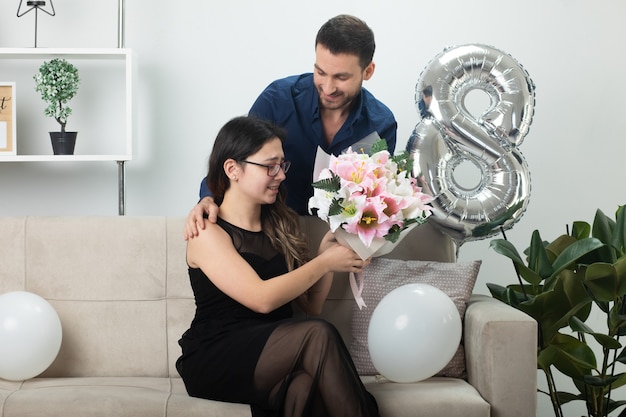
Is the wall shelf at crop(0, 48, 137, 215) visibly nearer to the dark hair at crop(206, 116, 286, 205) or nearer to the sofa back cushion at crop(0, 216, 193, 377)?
the sofa back cushion at crop(0, 216, 193, 377)

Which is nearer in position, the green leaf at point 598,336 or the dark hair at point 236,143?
the dark hair at point 236,143

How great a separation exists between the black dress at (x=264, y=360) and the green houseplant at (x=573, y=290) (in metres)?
0.80

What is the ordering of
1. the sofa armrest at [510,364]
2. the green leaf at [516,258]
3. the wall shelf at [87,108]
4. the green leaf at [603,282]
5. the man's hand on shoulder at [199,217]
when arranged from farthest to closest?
the wall shelf at [87,108] < the green leaf at [516,258] < the green leaf at [603,282] < the man's hand on shoulder at [199,217] < the sofa armrest at [510,364]

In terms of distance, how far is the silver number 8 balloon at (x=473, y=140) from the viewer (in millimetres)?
2904

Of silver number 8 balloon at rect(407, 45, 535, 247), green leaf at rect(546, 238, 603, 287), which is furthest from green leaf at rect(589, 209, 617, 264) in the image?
silver number 8 balloon at rect(407, 45, 535, 247)

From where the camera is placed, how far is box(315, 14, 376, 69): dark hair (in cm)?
276

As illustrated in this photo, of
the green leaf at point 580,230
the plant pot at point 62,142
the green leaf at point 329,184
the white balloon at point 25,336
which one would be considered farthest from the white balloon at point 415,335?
the plant pot at point 62,142

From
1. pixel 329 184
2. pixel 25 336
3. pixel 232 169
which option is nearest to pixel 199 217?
pixel 232 169

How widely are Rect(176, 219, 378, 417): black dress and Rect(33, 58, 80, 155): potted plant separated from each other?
43.9 inches

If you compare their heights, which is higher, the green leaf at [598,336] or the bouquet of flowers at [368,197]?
the bouquet of flowers at [368,197]

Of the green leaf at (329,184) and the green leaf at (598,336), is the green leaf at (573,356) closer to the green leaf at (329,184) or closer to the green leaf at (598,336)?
the green leaf at (598,336)

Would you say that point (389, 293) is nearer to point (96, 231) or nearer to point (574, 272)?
point (574, 272)

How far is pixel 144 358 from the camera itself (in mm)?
2738

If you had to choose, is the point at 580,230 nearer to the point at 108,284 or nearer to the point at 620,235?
the point at 620,235
